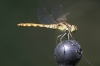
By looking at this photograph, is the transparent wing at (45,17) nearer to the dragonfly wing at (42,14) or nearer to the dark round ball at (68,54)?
the dragonfly wing at (42,14)

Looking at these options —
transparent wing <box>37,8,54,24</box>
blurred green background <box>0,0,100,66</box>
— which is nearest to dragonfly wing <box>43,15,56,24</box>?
transparent wing <box>37,8,54,24</box>

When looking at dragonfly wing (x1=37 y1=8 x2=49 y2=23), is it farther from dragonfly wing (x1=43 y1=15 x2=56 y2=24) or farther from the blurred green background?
the blurred green background

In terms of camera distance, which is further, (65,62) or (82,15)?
(82,15)

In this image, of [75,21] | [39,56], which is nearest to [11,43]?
[39,56]

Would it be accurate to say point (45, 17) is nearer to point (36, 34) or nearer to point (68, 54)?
point (68, 54)

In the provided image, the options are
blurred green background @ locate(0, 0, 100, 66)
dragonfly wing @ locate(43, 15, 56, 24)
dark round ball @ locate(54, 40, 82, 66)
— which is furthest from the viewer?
blurred green background @ locate(0, 0, 100, 66)

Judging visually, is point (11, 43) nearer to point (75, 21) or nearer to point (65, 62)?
point (75, 21)

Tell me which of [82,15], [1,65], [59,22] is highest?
[82,15]

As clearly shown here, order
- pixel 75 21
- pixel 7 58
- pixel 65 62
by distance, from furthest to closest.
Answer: pixel 75 21, pixel 7 58, pixel 65 62

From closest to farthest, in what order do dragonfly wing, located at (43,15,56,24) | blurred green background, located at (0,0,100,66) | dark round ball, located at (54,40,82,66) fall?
dark round ball, located at (54,40,82,66), dragonfly wing, located at (43,15,56,24), blurred green background, located at (0,0,100,66)
